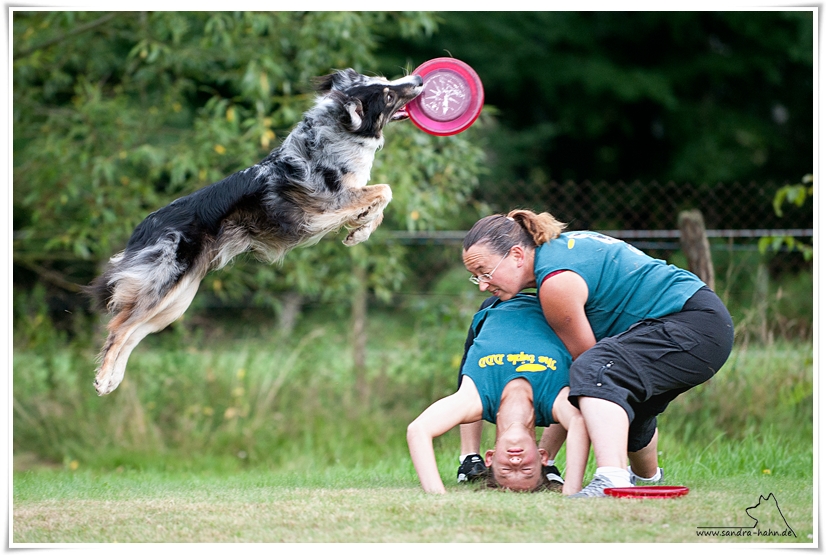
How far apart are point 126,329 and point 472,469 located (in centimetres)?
187

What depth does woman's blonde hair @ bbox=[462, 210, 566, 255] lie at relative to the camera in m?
3.68

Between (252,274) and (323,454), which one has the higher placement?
(252,274)

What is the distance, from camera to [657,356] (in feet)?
11.7

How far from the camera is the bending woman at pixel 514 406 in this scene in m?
3.68

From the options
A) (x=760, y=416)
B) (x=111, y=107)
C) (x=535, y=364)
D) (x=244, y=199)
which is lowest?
(x=760, y=416)

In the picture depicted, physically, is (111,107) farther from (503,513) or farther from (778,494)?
(778,494)

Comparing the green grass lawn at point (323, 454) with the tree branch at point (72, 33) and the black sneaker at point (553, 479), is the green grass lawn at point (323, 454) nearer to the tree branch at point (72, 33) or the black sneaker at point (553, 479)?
the black sneaker at point (553, 479)

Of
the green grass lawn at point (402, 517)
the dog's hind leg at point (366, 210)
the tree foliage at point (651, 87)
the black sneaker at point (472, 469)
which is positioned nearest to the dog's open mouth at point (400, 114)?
the dog's hind leg at point (366, 210)

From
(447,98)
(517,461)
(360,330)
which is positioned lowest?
(517,461)

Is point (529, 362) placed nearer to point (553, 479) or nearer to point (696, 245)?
point (553, 479)

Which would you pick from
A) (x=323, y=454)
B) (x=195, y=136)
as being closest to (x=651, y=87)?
(x=195, y=136)

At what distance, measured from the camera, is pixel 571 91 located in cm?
1620

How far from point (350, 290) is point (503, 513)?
4544 millimetres
